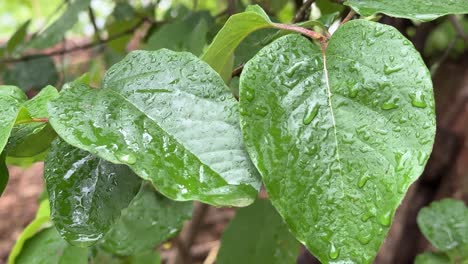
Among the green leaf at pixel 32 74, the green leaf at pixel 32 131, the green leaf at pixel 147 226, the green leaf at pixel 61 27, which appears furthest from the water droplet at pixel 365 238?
the green leaf at pixel 32 74

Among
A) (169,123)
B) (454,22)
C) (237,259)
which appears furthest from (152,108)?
(454,22)

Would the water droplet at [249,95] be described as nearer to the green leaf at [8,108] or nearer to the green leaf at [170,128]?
the green leaf at [170,128]

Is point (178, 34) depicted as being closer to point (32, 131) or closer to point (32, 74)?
point (32, 74)

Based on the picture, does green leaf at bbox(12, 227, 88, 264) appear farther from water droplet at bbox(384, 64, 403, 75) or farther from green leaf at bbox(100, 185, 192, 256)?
water droplet at bbox(384, 64, 403, 75)

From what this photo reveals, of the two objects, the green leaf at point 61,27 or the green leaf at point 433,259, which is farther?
the green leaf at point 61,27

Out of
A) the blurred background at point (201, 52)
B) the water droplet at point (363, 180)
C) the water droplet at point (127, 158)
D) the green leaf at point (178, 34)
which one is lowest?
the blurred background at point (201, 52)

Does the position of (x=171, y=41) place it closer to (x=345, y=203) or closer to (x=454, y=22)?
(x=454, y=22)

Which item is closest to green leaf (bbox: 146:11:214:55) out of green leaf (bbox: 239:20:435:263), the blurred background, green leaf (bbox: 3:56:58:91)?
the blurred background
